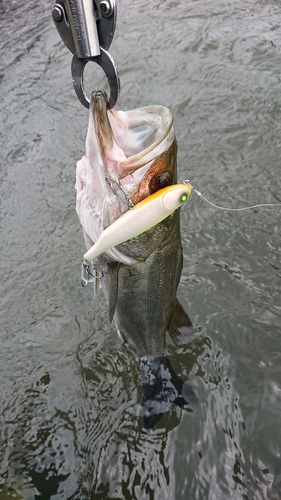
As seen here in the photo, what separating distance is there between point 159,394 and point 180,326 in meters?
0.68

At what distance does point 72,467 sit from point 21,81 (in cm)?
457

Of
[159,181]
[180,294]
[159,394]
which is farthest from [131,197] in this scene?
[180,294]

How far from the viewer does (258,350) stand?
338cm

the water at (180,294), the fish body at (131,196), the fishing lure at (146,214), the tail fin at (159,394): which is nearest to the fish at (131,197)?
the fish body at (131,196)

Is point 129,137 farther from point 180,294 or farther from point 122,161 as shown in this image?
point 180,294

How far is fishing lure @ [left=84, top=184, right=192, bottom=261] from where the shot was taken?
183cm

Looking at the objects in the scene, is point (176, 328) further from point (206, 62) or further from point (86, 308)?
point (206, 62)

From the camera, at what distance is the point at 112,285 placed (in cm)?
225

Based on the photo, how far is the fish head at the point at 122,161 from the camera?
1950 millimetres

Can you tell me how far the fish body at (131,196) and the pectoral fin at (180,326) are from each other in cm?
9

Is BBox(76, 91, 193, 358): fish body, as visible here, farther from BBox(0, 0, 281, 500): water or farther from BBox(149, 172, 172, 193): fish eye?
BBox(0, 0, 281, 500): water

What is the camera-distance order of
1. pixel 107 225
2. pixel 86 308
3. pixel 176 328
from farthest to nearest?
pixel 86 308, pixel 176 328, pixel 107 225

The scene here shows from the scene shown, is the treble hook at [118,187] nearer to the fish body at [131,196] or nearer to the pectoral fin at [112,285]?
the fish body at [131,196]

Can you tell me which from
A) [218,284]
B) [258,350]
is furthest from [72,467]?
[218,284]
